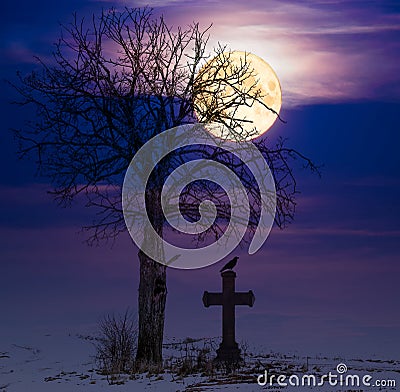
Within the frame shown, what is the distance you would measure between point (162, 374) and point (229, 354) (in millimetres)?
2320

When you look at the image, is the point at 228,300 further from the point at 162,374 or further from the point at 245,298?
the point at 162,374

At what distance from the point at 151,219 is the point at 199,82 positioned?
4.14 metres

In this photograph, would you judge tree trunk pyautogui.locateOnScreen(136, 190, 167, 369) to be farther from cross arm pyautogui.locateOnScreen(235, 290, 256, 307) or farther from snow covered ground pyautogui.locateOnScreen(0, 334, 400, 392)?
cross arm pyautogui.locateOnScreen(235, 290, 256, 307)

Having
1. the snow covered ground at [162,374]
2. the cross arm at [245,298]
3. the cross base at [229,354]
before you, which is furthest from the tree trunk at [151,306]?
the cross arm at [245,298]

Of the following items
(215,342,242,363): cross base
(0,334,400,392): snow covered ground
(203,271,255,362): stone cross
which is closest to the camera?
(0,334,400,392): snow covered ground

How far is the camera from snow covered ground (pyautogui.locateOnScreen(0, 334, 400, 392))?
17.6 m

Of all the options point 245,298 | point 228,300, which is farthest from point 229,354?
point 245,298

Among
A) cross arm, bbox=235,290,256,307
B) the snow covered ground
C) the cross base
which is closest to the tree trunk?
the snow covered ground

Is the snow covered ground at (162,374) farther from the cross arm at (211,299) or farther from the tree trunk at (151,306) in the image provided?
the cross arm at (211,299)

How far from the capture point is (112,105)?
22.5 metres

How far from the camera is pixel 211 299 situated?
22.0 meters

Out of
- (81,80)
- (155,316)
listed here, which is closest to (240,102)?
(81,80)

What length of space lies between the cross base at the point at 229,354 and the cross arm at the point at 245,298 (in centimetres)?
117

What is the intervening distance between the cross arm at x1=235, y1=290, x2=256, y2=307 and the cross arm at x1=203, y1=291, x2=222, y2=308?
47 cm
